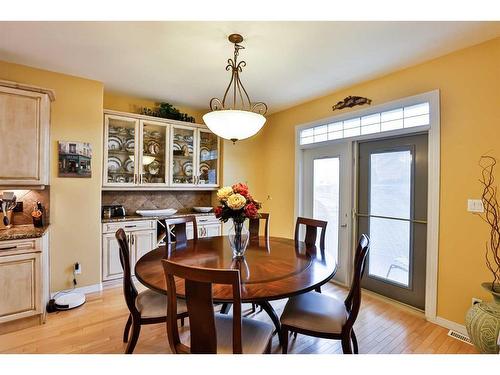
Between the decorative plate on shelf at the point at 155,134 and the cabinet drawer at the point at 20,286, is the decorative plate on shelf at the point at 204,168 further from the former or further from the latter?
the cabinet drawer at the point at 20,286

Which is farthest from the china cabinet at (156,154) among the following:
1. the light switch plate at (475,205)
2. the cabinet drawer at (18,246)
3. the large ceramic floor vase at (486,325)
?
the large ceramic floor vase at (486,325)

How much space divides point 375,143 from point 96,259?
12.0 feet

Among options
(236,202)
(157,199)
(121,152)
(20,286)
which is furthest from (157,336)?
(121,152)

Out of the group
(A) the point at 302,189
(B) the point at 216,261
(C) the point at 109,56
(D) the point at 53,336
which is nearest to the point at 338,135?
(A) the point at 302,189

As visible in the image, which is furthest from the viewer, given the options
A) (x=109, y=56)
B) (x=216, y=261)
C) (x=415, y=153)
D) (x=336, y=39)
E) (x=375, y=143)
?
(x=375, y=143)

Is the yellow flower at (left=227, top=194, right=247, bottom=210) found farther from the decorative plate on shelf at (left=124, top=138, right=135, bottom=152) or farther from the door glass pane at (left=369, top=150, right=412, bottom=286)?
the decorative plate on shelf at (left=124, top=138, right=135, bottom=152)

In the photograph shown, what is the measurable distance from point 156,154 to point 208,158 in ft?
2.80

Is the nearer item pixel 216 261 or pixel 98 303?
pixel 216 261

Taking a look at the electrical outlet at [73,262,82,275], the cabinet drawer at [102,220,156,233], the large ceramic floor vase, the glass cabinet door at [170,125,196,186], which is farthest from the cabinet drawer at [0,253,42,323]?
the large ceramic floor vase

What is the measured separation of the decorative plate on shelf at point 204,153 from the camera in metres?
4.29

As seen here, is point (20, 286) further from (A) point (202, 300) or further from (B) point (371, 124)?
(B) point (371, 124)

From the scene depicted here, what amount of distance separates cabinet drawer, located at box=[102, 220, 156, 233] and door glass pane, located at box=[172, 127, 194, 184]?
2.46 ft
